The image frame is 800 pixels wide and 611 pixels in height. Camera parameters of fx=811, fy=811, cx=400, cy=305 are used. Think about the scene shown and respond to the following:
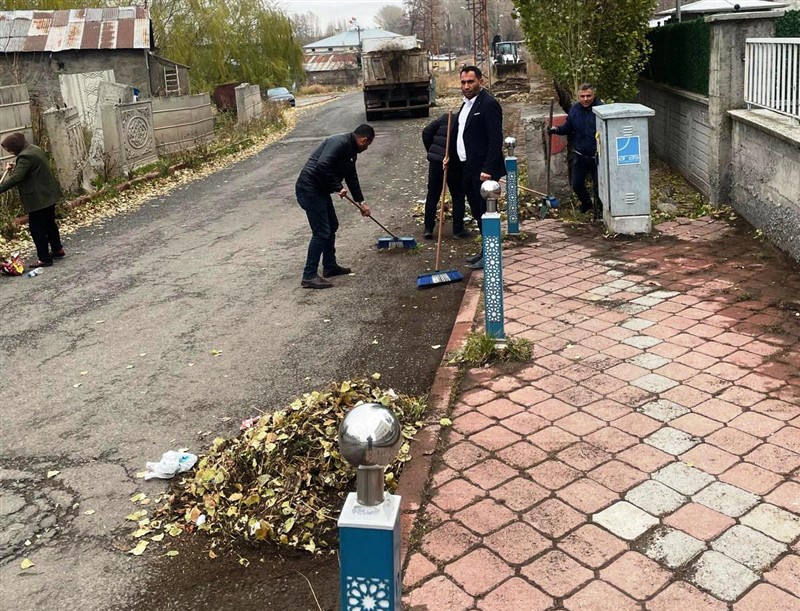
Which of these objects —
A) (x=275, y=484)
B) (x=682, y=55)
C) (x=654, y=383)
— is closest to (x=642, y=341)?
(x=654, y=383)

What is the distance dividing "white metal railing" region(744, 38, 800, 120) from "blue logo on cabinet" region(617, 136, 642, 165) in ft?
4.30

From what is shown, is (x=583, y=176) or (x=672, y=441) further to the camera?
(x=583, y=176)

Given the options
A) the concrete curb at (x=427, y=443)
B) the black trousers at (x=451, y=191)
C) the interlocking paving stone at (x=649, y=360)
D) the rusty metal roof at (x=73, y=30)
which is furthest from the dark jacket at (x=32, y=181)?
the rusty metal roof at (x=73, y=30)

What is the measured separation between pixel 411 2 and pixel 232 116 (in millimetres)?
70082

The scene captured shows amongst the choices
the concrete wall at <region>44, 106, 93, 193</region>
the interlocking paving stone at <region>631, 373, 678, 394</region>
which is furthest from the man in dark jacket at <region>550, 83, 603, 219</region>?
the concrete wall at <region>44, 106, 93, 193</region>

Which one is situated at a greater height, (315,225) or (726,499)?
(315,225)

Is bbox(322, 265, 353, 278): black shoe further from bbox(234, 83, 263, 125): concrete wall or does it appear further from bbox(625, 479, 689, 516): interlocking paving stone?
bbox(234, 83, 263, 125): concrete wall

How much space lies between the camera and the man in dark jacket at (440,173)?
9133 millimetres

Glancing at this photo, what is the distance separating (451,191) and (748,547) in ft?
21.2

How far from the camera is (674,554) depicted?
10.9ft

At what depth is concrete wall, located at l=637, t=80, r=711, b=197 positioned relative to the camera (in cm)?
990

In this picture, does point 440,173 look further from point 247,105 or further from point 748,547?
point 247,105

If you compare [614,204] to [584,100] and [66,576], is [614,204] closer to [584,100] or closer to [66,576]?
[584,100]

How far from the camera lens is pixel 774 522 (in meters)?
3.47
